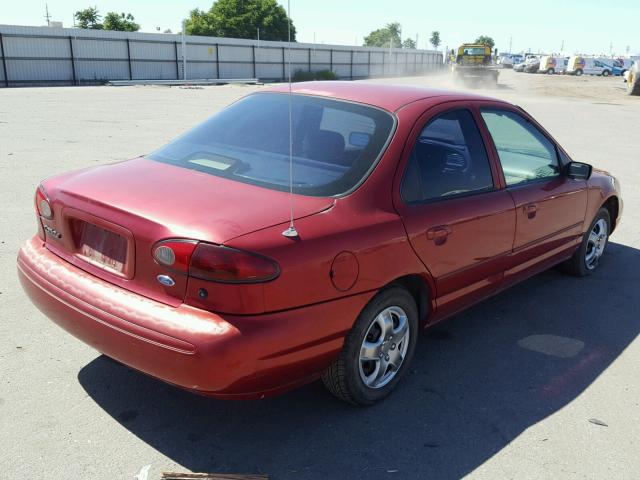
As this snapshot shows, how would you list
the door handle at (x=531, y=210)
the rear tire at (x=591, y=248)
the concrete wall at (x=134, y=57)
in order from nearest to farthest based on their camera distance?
1. the door handle at (x=531, y=210)
2. the rear tire at (x=591, y=248)
3. the concrete wall at (x=134, y=57)

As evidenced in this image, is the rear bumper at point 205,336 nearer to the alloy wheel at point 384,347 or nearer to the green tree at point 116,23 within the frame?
the alloy wheel at point 384,347

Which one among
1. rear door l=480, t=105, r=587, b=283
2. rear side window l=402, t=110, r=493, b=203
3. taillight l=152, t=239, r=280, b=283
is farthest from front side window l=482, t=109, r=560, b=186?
taillight l=152, t=239, r=280, b=283

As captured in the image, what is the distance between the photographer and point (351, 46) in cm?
6200

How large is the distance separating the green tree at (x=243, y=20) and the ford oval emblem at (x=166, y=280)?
267ft

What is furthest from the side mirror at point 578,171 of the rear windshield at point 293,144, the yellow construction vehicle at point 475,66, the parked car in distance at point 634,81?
the yellow construction vehicle at point 475,66

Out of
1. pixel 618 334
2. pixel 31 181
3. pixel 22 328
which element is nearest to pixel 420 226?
pixel 618 334

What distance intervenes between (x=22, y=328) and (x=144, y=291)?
5.64 feet

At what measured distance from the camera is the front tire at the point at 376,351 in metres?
3.06

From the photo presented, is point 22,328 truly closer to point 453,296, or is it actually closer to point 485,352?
point 453,296

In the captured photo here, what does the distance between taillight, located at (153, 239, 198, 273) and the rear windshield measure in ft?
2.18

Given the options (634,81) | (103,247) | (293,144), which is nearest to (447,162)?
(293,144)

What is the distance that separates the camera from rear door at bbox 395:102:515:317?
132 inches

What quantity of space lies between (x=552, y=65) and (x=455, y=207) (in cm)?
7796

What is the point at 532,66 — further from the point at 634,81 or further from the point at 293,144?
the point at 293,144
